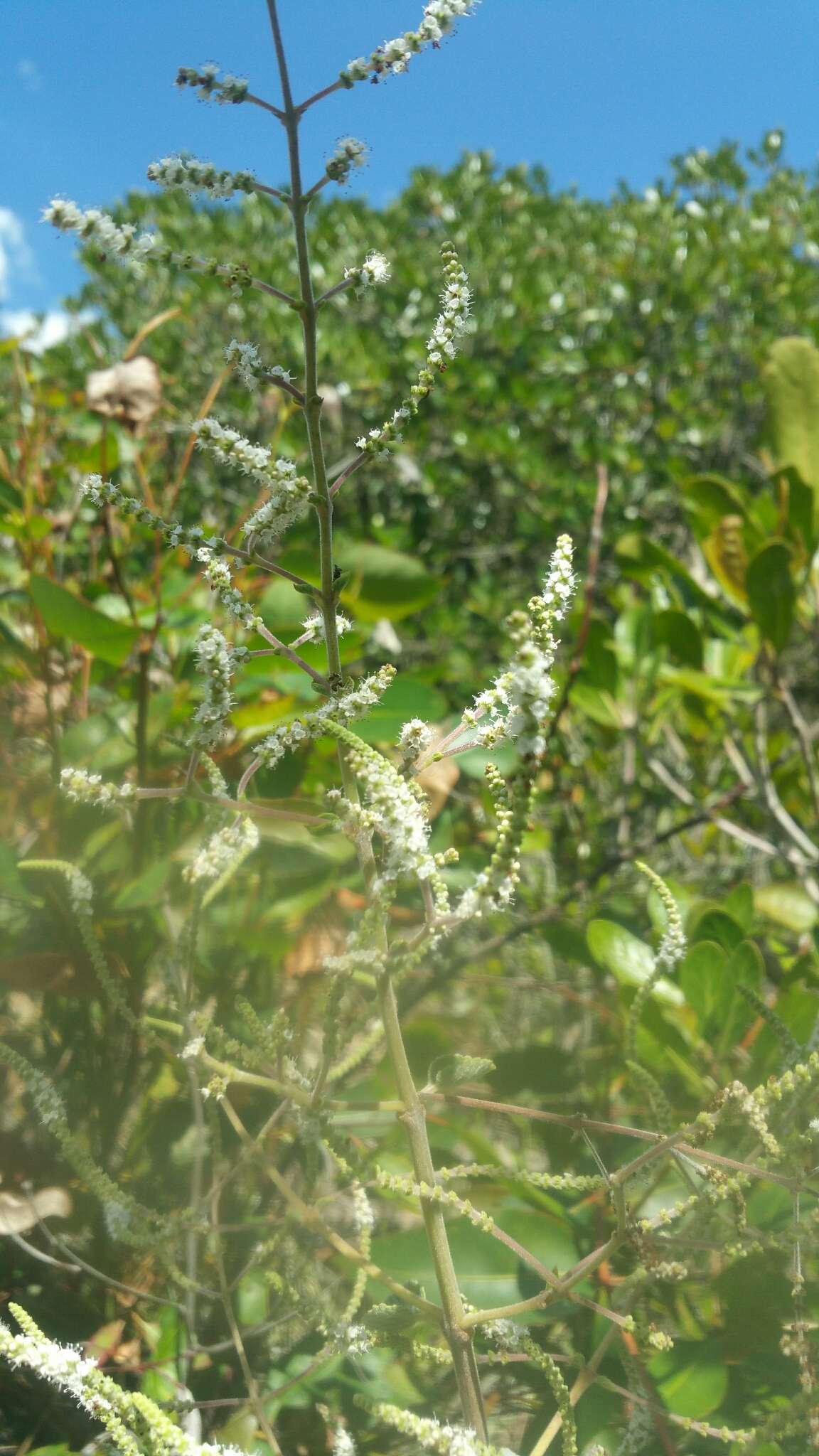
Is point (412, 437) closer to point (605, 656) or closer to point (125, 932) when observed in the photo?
point (605, 656)

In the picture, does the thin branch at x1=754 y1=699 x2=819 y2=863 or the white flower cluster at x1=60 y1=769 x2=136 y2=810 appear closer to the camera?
the white flower cluster at x1=60 y1=769 x2=136 y2=810

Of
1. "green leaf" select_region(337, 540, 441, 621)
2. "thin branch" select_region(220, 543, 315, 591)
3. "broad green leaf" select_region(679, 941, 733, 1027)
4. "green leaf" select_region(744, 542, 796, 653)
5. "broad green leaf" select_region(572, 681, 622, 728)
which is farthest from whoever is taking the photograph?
"broad green leaf" select_region(572, 681, 622, 728)

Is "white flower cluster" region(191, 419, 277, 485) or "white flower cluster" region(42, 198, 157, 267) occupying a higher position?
"white flower cluster" region(42, 198, 157, 267)

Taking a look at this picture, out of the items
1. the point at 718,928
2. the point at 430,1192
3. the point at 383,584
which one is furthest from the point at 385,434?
the point at 383,584

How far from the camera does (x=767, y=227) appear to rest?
335 cm

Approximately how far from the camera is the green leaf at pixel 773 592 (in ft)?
3.65

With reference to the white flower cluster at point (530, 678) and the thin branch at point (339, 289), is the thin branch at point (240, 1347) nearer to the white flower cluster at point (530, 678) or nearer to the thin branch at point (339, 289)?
the white flower cluster at point (530, 678)

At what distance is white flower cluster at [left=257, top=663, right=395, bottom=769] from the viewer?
51 cm

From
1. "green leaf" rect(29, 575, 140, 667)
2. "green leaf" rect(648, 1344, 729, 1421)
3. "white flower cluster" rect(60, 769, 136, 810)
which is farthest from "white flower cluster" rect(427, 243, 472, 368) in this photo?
"green leaf" rect(648, 1344, 729, 1421)

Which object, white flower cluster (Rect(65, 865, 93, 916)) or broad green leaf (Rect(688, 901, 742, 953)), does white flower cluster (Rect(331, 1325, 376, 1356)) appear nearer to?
white flower cluster (Rect(65, 865, 93, 916))

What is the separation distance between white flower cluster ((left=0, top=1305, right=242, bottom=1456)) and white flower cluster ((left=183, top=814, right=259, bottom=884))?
0.23 metres

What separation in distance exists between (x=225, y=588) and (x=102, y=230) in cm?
17

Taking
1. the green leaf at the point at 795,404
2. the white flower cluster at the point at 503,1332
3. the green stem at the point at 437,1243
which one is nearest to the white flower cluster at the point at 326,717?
the green stem at the point at 437,1243

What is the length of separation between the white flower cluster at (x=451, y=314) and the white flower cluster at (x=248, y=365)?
0.08 meters
